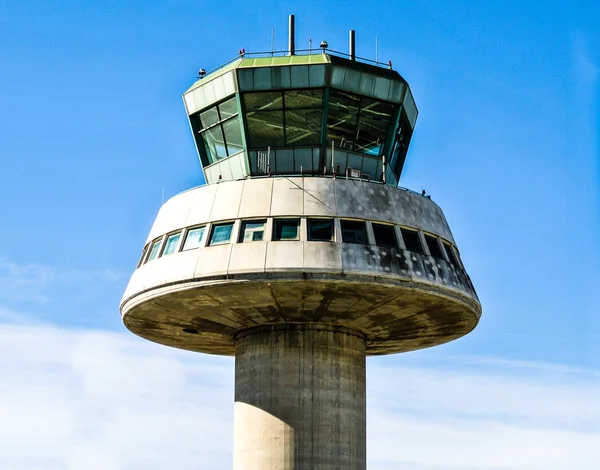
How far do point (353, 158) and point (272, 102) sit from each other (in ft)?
12.8

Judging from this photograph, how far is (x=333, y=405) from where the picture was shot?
140ft

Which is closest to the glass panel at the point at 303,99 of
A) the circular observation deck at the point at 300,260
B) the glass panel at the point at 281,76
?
the glass panel at the point at 281,76

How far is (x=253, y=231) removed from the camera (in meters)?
40.2

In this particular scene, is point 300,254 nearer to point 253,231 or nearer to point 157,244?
point 253,231

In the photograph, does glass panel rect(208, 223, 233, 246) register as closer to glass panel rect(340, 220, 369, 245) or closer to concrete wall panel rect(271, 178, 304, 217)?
concrete wall panel rect(271, 178, 304, 217)

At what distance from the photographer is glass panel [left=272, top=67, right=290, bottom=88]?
4325cm

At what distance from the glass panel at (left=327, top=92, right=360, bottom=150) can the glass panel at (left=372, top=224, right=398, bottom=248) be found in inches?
195

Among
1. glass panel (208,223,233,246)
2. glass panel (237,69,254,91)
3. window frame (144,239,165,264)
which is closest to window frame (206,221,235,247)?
glass panel (208,223,233,246)

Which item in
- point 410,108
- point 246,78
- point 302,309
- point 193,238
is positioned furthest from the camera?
point 410,108

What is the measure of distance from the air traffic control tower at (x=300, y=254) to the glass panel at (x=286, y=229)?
0.04 metres

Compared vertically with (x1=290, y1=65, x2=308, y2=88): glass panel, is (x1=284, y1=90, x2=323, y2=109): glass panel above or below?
below

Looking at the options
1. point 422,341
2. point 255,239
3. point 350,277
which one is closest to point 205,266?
point 255,239

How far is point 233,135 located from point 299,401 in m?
10.9

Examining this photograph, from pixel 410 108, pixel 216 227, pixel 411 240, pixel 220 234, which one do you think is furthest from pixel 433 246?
pixel 216 227
